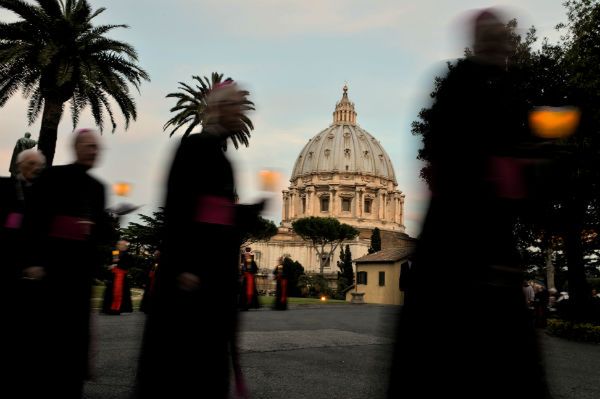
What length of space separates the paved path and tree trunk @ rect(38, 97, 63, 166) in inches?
468

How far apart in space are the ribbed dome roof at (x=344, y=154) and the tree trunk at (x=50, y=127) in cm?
10530

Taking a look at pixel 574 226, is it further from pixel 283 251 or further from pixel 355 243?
pixel 283 251

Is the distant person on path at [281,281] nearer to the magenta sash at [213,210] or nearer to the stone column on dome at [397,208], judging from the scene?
the magenta sash at [213,210]

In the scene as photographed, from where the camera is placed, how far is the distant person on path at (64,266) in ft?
12.7

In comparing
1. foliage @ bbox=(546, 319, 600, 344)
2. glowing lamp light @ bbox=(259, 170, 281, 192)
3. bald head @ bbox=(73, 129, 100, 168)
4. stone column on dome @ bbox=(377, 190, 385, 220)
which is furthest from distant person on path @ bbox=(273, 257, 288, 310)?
stone column on dome @ bbox=(377, 190, 385, 220)

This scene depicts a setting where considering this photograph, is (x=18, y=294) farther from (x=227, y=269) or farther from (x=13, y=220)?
(x=227, y=269)

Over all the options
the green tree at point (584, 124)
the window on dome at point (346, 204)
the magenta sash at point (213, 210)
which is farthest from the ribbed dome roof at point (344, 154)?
the magenta sash at point (213, 210)

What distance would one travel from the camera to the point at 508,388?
2.67 metres

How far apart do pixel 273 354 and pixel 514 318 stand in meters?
6.35

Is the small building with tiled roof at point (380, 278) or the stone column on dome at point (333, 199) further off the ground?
the stone column on dome at point (333, 199)

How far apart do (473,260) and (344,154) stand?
421 ft

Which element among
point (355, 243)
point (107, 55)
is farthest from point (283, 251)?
point (107, 55)

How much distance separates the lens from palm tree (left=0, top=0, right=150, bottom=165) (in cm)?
2195

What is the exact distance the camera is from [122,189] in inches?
188
